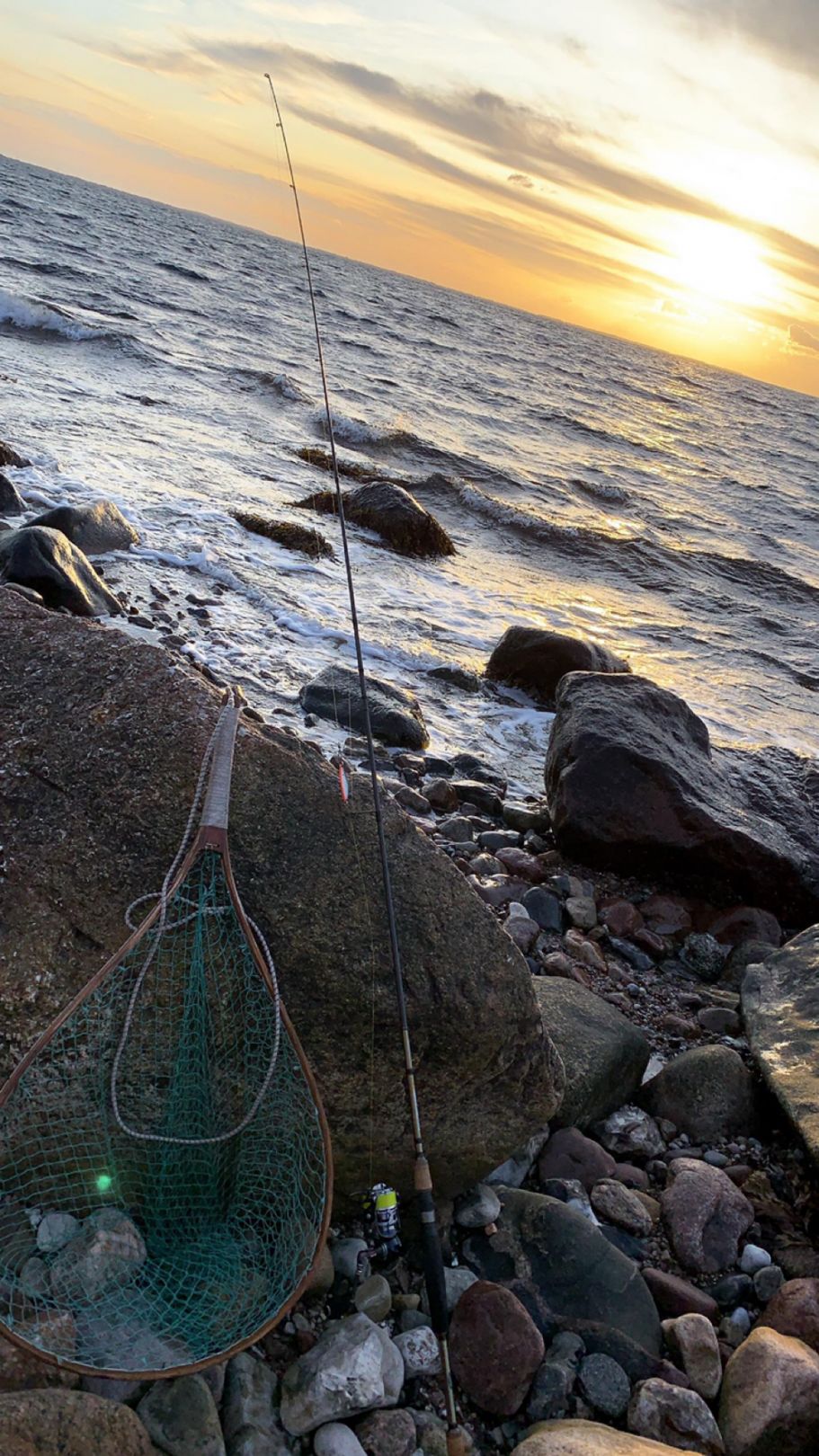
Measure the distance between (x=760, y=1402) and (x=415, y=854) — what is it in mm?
1758

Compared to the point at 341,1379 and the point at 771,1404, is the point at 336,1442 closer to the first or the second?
the point at 341,1379

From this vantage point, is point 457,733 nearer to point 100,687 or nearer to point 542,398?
point 100,687

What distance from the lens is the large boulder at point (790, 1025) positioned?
146 inches

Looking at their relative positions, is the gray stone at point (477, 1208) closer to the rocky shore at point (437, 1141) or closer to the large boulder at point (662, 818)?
the rocky shore at point (437, 1141)

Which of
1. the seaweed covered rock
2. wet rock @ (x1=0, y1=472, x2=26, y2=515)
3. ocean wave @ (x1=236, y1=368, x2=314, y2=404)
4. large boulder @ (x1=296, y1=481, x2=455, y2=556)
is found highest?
ocean wave @ (x1=236, y1=368, x2=314, y2=404)

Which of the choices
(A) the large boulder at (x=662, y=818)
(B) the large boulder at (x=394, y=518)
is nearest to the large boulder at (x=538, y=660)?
(A) the large boulder at (x=662, y=818)

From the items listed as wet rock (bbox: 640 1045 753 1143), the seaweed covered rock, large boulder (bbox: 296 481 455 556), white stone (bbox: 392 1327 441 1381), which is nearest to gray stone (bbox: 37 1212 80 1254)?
white stone (bbox: 392 1327 441 1381)

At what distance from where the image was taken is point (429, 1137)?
296 centimetres

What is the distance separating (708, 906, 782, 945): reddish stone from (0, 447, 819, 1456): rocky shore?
4.26ft

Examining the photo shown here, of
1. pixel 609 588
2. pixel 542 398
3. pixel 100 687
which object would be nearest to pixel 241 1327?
pixel 100 687

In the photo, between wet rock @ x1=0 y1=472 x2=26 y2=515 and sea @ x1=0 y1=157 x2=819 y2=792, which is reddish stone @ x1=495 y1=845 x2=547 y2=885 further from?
wet rock @ x1=0 y1=472 x2=26 y2=515

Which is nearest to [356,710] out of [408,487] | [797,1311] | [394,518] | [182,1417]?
[797,1311]

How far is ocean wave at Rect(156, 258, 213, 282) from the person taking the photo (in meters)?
38.1

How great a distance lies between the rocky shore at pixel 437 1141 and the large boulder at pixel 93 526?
17.0 feet
